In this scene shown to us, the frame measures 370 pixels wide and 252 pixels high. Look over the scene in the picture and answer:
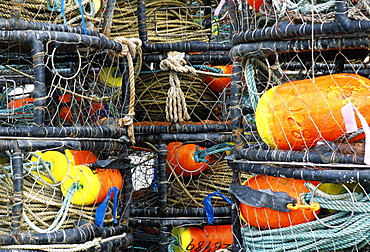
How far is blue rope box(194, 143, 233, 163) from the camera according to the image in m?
3.65

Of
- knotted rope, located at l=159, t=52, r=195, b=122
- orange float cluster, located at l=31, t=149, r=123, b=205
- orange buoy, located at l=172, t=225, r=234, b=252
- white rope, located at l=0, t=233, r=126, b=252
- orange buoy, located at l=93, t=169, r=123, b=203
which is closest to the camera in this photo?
white rope, located at l=0, t=233, r=126, b=252

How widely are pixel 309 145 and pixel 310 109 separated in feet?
0.49

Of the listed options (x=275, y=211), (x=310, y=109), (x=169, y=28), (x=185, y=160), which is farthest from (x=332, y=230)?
(x=169, y=28)

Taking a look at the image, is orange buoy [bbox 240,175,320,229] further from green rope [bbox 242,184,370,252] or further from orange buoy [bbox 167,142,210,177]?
orange buoy [bbox 167,142,210,177]

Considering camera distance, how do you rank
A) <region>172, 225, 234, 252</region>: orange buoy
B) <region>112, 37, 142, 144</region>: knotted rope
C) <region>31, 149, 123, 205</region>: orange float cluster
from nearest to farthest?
1. <region>31, 149, 123, 205</region>: orange float cluster
2. <region>112, 37, 142, 144</region>: knotted rope
3. <region>172, 225, 234, 252</region>: orange buoy

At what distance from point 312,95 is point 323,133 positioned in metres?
0.16

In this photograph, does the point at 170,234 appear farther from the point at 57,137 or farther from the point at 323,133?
the point at 323,133

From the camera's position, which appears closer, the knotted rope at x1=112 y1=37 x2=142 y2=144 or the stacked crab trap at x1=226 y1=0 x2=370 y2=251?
the stacked crab trap at x1=226 y1=0 x2=370 y2=251

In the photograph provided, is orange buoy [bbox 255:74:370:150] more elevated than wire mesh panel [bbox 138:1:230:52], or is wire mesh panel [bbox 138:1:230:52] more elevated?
wire mesh panel [bbox 138:1:230:52]

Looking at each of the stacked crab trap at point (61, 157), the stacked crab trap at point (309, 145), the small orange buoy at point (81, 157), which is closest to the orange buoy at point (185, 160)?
the stacked crab trap at point (61, 157)

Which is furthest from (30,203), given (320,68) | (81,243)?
(320,68)

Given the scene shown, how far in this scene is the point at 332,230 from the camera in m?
2.24

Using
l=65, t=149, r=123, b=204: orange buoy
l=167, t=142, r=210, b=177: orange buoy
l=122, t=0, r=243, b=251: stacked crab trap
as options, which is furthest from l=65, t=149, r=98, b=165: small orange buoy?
l=167, t=142, r=210, b=177: orange buoy

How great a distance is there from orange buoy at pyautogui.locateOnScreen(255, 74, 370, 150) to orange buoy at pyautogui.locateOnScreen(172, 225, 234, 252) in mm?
1350
